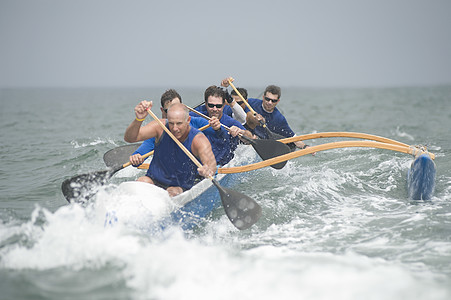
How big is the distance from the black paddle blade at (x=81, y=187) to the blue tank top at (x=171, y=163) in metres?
0.61

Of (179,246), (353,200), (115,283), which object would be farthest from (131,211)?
(353,200)

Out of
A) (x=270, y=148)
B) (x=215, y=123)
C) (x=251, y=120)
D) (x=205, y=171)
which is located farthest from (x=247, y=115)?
(x=205, y=171)

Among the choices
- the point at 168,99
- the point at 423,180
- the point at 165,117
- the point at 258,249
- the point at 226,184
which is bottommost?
the point at 258,249

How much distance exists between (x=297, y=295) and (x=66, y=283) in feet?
5.71

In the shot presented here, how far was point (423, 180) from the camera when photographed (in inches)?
223

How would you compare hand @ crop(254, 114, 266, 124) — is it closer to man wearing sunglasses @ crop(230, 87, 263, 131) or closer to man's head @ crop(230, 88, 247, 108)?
man wearing sunglasses @ crop(230, 87, 263, 131)

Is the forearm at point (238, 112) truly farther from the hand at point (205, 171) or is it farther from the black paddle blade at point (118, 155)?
the hand at point (205, 171)

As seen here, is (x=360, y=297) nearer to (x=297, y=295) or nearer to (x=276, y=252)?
(x=297, y=295)

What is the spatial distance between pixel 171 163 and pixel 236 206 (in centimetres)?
88

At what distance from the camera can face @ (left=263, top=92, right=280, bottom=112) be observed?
743 centimetres

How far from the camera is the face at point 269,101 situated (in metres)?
7.43

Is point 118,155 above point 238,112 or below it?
below

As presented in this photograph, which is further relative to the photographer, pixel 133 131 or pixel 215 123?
pixel 215 123

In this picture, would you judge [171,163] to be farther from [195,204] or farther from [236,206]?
[236,206]
